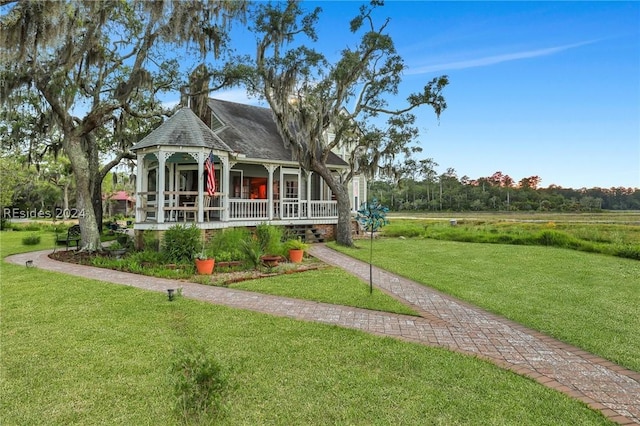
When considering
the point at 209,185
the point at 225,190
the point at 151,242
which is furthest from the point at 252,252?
the point at 151,242

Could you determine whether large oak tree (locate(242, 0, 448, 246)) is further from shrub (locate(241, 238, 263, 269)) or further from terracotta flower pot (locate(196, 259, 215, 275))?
terracotta flower pot (locate(196, 259, 215, 275))

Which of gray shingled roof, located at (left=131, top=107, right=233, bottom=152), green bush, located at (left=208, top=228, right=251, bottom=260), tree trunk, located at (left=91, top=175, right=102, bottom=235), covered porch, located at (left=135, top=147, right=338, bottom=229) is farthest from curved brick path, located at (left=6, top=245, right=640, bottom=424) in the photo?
tree trunk, located at (left=91, top=175, right=102, bottom=235)

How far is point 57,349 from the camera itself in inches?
181

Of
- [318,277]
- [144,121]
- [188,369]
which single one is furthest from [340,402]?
[144,121]

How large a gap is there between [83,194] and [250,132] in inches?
310

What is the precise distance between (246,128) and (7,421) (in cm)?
1615

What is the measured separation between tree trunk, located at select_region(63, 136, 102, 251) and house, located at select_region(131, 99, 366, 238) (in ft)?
5.52

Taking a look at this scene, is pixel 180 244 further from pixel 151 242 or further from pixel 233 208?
pixel 233 208

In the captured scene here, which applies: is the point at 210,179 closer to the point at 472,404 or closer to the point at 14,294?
the point at 14,294

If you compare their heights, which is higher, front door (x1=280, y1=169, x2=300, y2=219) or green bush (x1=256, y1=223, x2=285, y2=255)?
front door (x1=280, y1=169, x2=300, y2=219)

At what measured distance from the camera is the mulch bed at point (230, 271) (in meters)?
8.95

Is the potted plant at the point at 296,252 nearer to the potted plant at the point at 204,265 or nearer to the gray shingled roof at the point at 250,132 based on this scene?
the potted plant at the point at 204,265

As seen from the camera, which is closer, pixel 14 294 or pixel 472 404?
pixel 472 404

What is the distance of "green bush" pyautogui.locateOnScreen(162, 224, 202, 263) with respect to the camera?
10.8 meters
